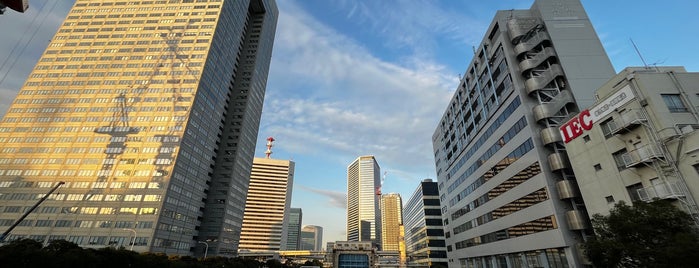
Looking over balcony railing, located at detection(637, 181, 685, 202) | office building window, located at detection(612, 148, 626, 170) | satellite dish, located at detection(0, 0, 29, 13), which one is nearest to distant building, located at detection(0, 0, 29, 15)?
satellite dish, located at detection(0, 0, 29, 13)

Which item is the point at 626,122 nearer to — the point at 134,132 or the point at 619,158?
the point at 619,158

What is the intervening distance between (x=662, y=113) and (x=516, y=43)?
28.6 metres

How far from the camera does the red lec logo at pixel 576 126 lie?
121ft

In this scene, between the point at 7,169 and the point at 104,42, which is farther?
the point at 104,42

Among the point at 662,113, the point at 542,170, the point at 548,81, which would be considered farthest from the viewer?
the point at 548,81

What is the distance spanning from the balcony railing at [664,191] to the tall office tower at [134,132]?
375 ft

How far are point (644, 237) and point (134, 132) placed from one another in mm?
134646

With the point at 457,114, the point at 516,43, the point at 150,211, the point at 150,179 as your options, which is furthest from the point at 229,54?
the point at 516,43

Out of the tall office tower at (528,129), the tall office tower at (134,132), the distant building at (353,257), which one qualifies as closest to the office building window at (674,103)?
the tall office tower at (528,129)

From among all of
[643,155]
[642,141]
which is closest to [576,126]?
[642,141]

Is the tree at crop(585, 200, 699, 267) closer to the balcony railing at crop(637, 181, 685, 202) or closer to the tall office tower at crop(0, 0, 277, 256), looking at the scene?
the balcony railing at crop(637, 181, 685, 202)

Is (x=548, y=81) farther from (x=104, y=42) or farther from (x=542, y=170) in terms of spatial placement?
(x=104, y=42)

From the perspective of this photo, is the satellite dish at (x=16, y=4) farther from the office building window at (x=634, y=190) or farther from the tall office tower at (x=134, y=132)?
the tall office tower at (x=134, y=132)

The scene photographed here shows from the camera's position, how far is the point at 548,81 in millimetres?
46656
